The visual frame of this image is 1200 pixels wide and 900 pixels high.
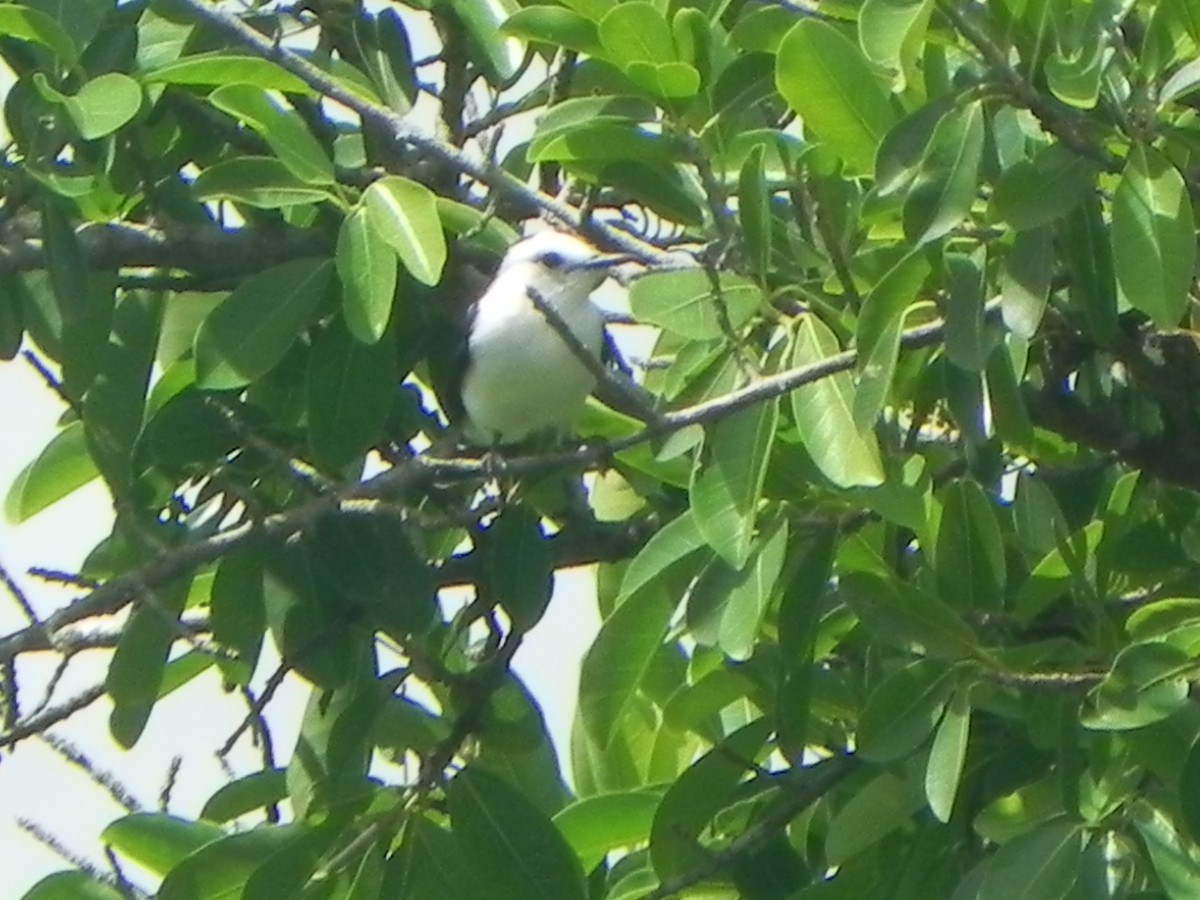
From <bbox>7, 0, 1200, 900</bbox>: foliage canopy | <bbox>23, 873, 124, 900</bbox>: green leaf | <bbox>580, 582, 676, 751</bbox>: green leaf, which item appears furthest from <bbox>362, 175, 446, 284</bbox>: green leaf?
<bbox>23, 873, 124, 900</bbox>: green leaf

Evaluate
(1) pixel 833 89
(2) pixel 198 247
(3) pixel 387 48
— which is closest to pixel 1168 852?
(1) pixel 833 89

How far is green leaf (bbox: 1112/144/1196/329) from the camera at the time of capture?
191 cm

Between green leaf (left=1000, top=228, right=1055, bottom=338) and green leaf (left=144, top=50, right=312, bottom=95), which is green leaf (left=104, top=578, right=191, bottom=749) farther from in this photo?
green leaf (left=1000, top=228, right=1055, bottom=338)

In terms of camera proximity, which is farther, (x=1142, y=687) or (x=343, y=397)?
(x=343, y=397)

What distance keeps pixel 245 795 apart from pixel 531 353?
1.03m

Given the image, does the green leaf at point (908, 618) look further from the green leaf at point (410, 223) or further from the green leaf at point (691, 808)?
the green leaf at point (410, 223)

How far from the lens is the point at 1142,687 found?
196 centimetres

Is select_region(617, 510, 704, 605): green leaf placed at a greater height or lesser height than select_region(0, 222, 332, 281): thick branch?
lesser

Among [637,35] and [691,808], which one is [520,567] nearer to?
[691,808]

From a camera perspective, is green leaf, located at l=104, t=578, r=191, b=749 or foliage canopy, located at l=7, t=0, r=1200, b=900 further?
green leaf, located at l=104, t=578, r=191, b=749

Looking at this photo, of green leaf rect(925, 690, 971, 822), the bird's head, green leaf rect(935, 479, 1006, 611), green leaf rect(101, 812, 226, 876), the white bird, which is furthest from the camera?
the bird's head

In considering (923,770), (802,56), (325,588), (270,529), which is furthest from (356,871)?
(802,56)

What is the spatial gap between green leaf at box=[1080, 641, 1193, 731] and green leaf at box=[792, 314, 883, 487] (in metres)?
0.29

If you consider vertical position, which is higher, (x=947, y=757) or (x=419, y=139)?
(x=419, y=139)
